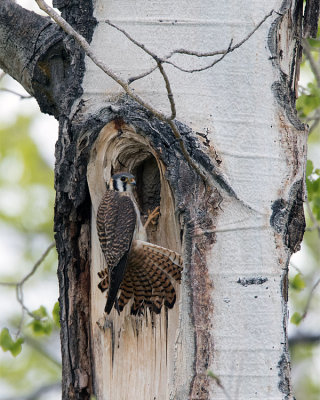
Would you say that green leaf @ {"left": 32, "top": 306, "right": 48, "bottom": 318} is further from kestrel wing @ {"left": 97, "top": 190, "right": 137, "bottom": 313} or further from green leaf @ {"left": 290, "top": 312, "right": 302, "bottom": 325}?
green leaf @ {"left": 290, "top": 312, "right": 302, "bottom": 325}

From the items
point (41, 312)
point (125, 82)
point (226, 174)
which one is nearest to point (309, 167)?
point (226, 174)

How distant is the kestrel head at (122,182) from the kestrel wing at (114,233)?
0.12 ft

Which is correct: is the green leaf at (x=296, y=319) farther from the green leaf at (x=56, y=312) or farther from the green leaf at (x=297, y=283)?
the green leaf at (x=56, y=312)

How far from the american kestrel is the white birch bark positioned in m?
0.13

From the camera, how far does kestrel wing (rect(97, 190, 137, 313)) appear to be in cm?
338

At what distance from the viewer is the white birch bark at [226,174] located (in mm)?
2758

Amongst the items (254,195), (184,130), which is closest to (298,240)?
(254,195)

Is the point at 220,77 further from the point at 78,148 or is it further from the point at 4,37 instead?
the point at 4,37

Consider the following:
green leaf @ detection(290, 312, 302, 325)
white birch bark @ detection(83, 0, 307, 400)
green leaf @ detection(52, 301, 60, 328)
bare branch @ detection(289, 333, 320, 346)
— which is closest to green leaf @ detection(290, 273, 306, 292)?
green leaf @ detection(290, 312, 302, 325)

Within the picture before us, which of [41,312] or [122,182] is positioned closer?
[122,182]

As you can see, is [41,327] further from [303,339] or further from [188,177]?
[303,339]

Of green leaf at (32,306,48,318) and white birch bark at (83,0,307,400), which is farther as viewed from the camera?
green leaf at (32,306,48,318)

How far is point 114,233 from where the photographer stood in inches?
145

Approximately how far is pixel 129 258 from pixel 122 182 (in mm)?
474
